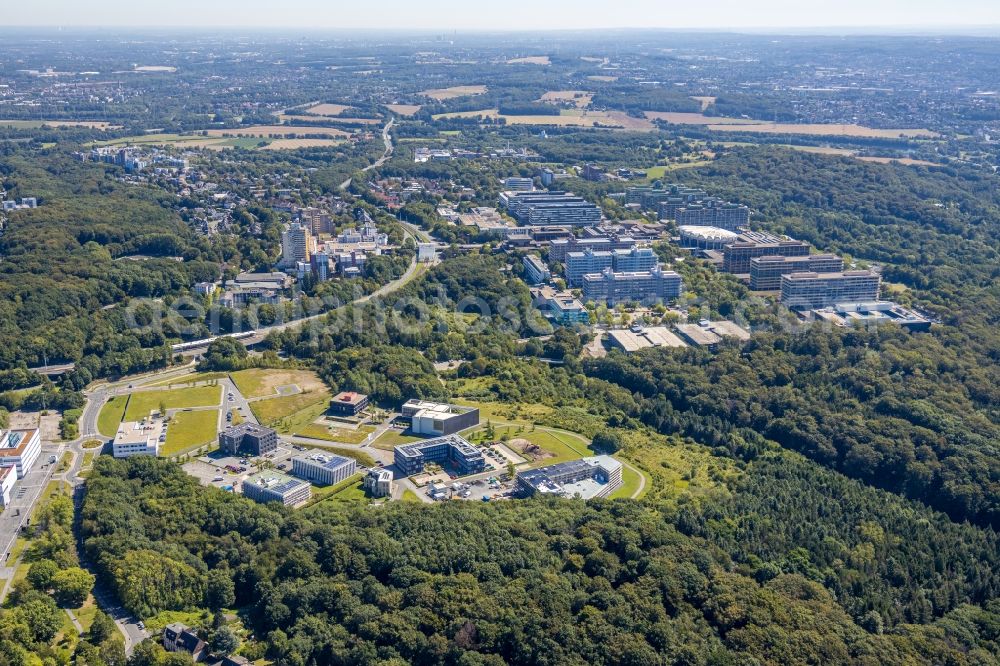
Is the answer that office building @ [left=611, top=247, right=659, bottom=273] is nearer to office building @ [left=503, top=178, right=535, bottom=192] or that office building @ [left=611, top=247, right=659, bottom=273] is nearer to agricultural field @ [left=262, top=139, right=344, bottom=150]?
office building @ [left=503, top=178, right=535, bottom=192]

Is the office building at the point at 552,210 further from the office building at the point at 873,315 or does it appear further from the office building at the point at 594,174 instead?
the office building at the point at 873,315

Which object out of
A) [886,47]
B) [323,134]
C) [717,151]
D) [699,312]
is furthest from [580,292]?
[886,47]

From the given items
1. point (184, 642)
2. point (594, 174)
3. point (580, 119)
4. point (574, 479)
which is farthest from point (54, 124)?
point (184, 642)

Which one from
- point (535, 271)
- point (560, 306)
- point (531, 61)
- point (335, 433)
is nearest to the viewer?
point (335, 433)

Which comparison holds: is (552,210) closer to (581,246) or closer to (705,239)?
(581,246)

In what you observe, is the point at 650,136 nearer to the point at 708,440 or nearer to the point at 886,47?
the point at 708,440

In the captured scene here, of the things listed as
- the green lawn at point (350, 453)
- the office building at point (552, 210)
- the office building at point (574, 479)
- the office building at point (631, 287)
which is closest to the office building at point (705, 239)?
the office building at point (552, 210)
